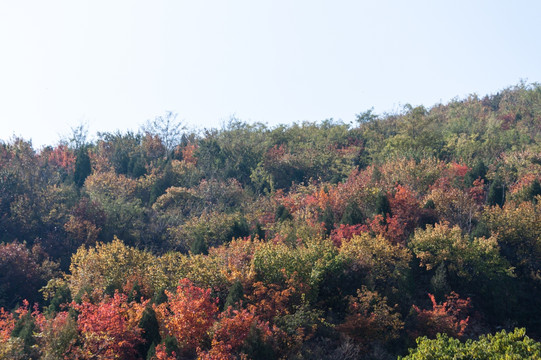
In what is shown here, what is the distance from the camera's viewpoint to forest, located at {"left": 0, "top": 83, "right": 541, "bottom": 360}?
1067 inches

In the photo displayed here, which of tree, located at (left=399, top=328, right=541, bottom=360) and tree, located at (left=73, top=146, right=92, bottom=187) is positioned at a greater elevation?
tree, located at (left=73, top=146, right=92, bottom=187)

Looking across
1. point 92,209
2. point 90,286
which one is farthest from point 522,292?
point 92,209

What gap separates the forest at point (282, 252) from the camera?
27109 millimetres

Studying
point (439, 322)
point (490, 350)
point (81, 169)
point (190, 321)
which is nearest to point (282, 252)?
point (190, 321)

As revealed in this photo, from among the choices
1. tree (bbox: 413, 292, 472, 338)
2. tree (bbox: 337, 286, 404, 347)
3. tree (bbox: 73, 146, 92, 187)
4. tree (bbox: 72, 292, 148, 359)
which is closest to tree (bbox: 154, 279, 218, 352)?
tree (bbox: 72, 292, 148, 359)

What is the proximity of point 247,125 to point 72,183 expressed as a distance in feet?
100

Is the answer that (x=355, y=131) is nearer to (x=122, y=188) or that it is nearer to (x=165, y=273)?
(x=122, y=188)

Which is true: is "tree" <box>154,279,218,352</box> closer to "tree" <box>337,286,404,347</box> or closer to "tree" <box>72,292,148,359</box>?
"tree" <box>72,292,148,359</box>

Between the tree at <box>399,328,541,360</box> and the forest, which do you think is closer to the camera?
the tree at <box>399,328,541,360</box>

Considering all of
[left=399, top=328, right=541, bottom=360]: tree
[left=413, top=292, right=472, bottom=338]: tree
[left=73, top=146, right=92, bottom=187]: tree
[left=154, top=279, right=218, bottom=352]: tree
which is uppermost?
[left=73, top=146, right=92, bottom=187]: tree

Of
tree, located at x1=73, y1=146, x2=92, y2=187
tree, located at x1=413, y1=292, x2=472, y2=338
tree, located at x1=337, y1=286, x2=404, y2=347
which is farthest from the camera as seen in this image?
tree, located at x1=73, y1=146, x2=92, y2=187

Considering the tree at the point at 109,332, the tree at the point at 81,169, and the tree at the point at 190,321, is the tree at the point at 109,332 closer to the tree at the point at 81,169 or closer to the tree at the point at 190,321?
the tree at the point at 190,321

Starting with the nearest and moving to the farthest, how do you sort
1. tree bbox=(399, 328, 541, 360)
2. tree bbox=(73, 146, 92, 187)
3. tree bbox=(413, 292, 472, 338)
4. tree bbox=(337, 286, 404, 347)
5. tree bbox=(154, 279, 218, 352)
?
1. tree bbox=(399, 328, 541, 360)
2. tree bbox=(154, 279, 218, 352)
3. tree bbox=(337, 286, 404, 347)
4. tree bbox=(413, 292, 472, 338)
5. tree bbox=(73, 146, 92, 187)

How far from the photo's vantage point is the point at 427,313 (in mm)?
→ 33250
